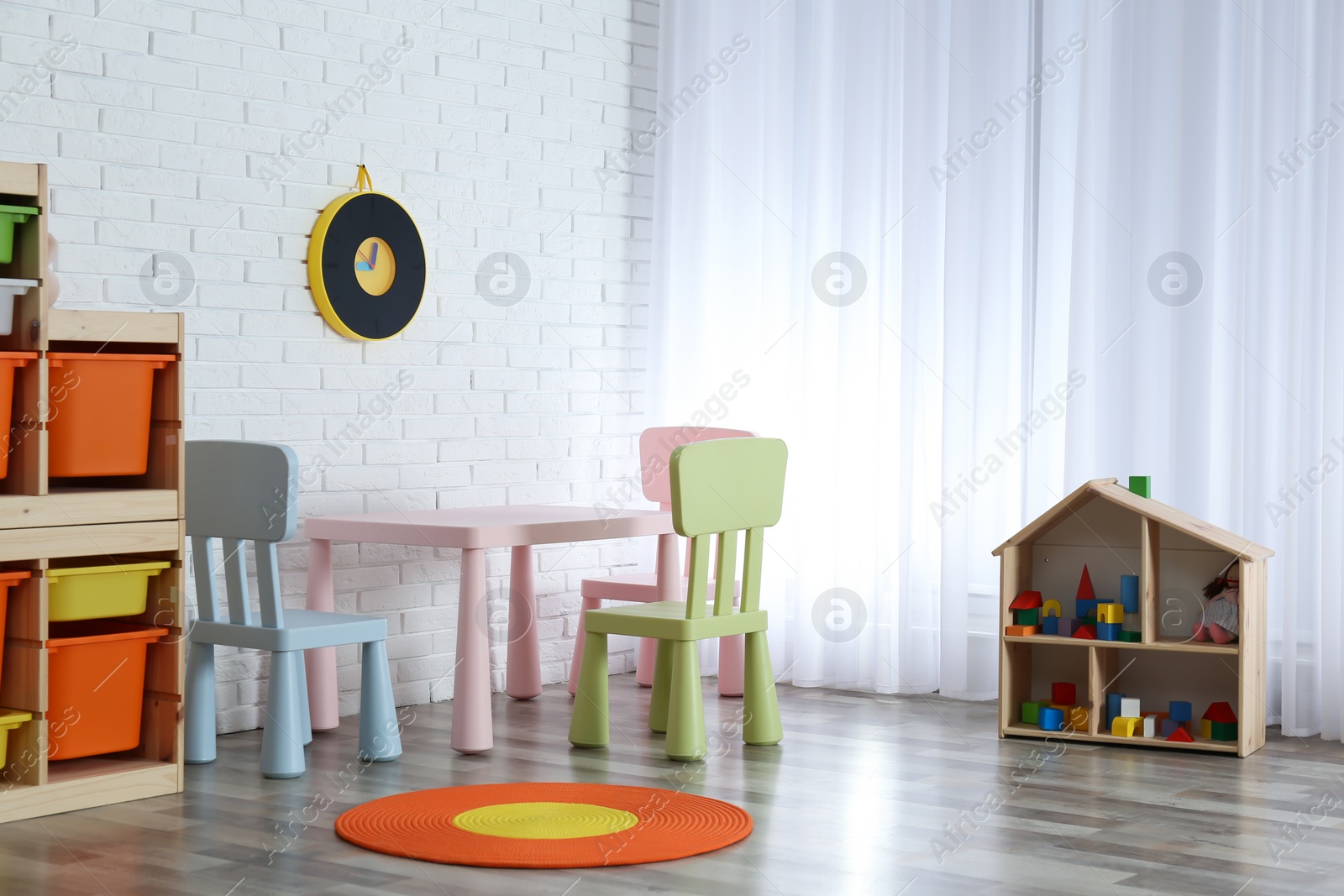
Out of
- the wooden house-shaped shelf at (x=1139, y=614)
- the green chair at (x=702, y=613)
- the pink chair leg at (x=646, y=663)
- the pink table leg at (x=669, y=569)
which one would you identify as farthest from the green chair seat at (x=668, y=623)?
the pink chair leg at (x=646, y=663)

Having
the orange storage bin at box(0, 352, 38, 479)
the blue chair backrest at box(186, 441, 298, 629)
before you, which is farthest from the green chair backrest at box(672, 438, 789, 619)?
the orange storage bin at box(0, 352, 38, 479)

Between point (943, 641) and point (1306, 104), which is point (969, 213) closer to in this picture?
point (1306, 104)

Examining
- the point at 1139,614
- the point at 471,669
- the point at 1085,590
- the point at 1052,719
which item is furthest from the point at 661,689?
the point at 1139,614

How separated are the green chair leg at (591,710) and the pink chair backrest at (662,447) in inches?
35.5

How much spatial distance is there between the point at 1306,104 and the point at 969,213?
3.09ft

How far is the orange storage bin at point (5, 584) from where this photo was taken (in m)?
2.95

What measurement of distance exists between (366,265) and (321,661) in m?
1.08

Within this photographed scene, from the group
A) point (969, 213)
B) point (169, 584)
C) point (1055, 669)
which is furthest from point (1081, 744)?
point (169, 584)

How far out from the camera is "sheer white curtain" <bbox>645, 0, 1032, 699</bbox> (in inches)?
172

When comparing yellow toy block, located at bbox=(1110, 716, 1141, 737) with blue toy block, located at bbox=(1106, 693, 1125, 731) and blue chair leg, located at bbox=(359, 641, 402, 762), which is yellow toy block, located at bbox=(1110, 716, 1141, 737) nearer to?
blue toy block, located at bbox=(1106, 693, 1125, 731)

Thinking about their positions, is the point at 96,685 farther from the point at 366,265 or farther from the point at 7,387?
the point at 366,265

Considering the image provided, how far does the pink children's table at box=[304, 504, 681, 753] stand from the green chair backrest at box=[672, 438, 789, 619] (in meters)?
0.32

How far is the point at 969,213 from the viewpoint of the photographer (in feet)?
14.5

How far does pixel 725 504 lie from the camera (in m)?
3.56
